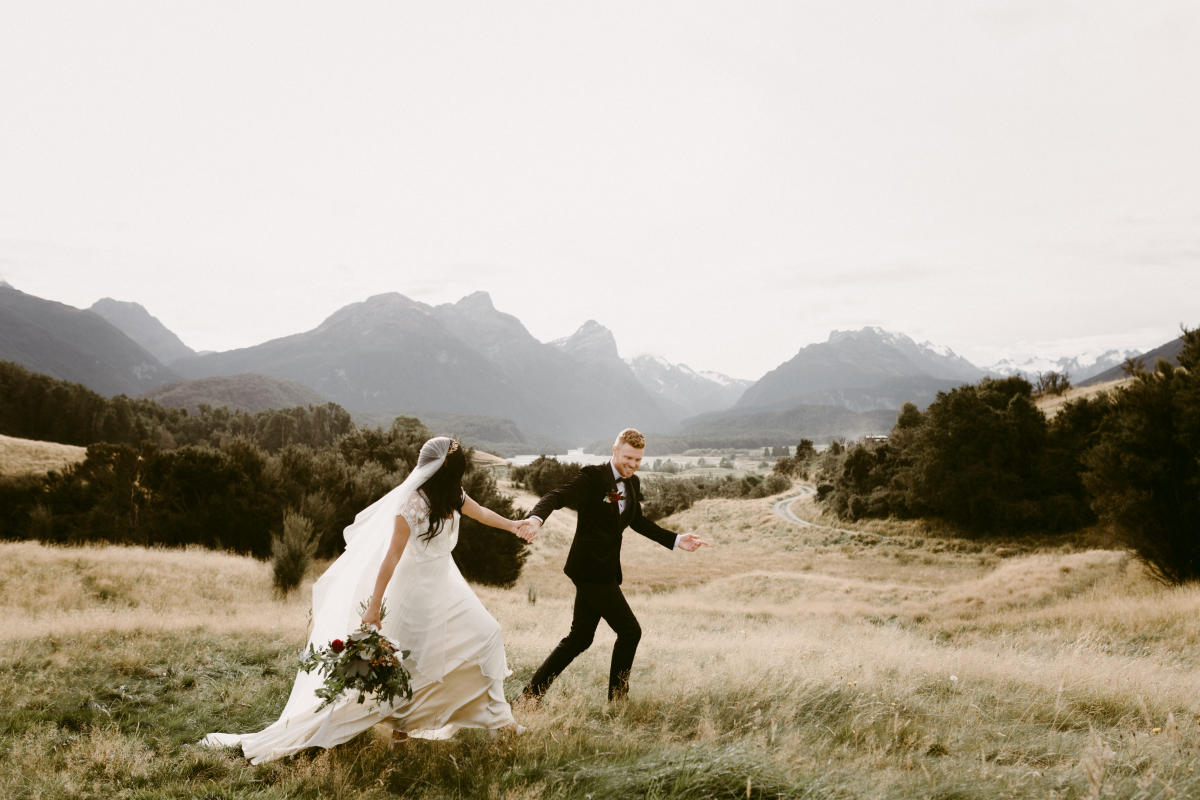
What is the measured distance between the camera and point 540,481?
66.7 metres

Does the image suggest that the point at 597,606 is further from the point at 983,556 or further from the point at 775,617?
the point at 983,556

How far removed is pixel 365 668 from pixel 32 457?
47495mm

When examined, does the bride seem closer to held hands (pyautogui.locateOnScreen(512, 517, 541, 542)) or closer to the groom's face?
held hands (pyautogui.locateOnScreen(512, 517, 541, 542))

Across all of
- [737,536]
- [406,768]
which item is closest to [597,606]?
[406,768]

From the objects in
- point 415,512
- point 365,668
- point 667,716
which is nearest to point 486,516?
point 415,512

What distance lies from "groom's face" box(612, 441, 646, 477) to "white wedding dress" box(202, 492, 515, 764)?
5.26ft

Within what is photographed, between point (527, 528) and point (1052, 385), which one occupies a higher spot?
point (1052, 385)

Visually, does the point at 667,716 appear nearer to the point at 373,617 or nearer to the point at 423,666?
the point at 423,666

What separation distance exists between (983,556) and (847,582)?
11.4 m

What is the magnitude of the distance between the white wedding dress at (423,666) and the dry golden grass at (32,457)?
40202 millimetres

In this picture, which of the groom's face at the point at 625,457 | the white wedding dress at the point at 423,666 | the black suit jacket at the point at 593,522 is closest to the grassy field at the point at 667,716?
the white wedding dress at the point at 423,666

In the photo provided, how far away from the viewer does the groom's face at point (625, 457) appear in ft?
18.5

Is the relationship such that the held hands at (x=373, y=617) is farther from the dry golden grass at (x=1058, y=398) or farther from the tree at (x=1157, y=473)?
the dry golden grass at (x=1058, y=398)

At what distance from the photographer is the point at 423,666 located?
4.71 metres
